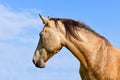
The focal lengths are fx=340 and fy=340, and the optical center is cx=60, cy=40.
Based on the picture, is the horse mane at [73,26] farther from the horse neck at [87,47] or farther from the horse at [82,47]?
the horse neck at [87,47]

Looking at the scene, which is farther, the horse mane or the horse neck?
the horse mane

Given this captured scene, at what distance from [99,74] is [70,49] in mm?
1032

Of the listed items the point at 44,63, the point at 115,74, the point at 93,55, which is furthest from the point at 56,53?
the point at 115,74

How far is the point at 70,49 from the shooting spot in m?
9.09

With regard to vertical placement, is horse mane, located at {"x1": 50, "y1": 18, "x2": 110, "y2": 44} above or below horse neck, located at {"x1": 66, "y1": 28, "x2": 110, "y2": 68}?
above

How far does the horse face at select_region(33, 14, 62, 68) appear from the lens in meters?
9.11

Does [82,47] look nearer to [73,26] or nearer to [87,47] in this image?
[87,47]

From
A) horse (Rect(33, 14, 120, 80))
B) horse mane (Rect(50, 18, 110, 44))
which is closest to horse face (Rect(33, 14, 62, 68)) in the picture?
horse (Rect(33, 14, 120, 80))

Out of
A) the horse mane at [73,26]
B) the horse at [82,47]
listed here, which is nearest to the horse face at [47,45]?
the horse at [82,47]

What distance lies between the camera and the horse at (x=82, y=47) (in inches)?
Answer: 347

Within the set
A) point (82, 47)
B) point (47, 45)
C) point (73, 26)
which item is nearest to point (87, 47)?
point (82, 47)

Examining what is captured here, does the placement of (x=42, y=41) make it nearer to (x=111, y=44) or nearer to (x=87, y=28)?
(x=87, y=28)

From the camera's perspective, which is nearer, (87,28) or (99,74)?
(99,74)

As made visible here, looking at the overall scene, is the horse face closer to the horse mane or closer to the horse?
the horse
